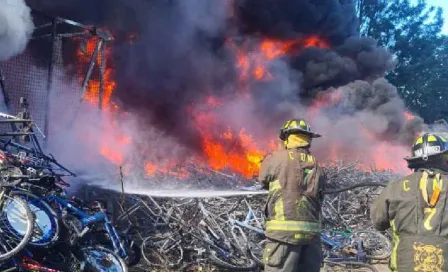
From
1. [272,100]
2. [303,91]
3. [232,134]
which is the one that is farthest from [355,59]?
[232,134]

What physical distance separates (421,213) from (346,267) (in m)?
4.46

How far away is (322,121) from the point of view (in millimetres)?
17203

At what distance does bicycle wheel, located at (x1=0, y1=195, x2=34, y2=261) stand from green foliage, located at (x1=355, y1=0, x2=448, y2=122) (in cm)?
2514

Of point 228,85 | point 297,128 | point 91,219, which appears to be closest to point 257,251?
point 91,219

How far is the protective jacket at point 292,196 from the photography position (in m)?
4.38

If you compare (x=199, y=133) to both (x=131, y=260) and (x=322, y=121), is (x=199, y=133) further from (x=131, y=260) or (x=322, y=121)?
(x=131, y=260)

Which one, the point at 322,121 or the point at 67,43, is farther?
the point at 322,121

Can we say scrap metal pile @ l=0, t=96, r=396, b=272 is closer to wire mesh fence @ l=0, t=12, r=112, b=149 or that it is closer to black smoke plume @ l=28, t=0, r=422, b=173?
wire mesh fence @ l=0, t=12, r=112, b=149

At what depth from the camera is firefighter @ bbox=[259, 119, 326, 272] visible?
4367 mm

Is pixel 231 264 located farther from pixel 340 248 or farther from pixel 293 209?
pixel 293 209

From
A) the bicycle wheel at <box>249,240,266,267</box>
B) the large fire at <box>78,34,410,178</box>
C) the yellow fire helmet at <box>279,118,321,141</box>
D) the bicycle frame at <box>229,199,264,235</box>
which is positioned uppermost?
the large fire at <box>78,34,410,178</box>

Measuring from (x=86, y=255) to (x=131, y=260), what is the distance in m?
0.89

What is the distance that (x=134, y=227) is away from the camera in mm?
7617

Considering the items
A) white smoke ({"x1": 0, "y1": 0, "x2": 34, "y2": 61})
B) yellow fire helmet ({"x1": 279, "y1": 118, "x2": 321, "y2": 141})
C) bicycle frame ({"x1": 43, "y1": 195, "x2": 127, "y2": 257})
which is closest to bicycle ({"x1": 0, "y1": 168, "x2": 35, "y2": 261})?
bicycle frame ({"x1": 43, "y1": 195, "x2": 127, "y2": 257})
